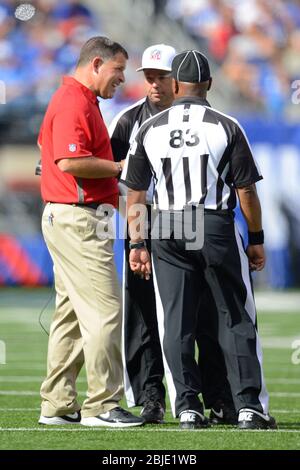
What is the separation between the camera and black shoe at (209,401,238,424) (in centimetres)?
620

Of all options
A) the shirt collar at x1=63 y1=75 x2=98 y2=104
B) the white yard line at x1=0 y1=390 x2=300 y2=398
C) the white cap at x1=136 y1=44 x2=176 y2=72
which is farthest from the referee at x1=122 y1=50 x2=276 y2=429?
the white yard line at x1=0 y1=390 x2=300 y2=398

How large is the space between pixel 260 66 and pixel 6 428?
1791 cm

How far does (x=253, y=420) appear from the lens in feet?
18.7

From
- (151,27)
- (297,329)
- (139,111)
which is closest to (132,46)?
(151,27)

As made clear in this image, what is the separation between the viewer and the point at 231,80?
22.7m

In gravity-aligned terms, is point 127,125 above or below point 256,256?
above

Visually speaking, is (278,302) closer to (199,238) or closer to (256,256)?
(256,256)

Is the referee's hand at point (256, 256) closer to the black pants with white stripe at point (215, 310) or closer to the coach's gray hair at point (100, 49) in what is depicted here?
the black pants with white stripe at point (215, 310)

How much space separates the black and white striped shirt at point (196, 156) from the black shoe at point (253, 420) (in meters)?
1.06

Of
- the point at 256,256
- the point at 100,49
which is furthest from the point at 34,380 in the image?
the point at 100,49

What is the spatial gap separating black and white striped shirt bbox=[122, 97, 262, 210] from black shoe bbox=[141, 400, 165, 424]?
1277mm

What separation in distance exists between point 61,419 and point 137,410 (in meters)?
1.17

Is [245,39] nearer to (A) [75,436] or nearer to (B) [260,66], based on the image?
(B) [260,66]

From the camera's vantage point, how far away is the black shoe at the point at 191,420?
18.8 feet
